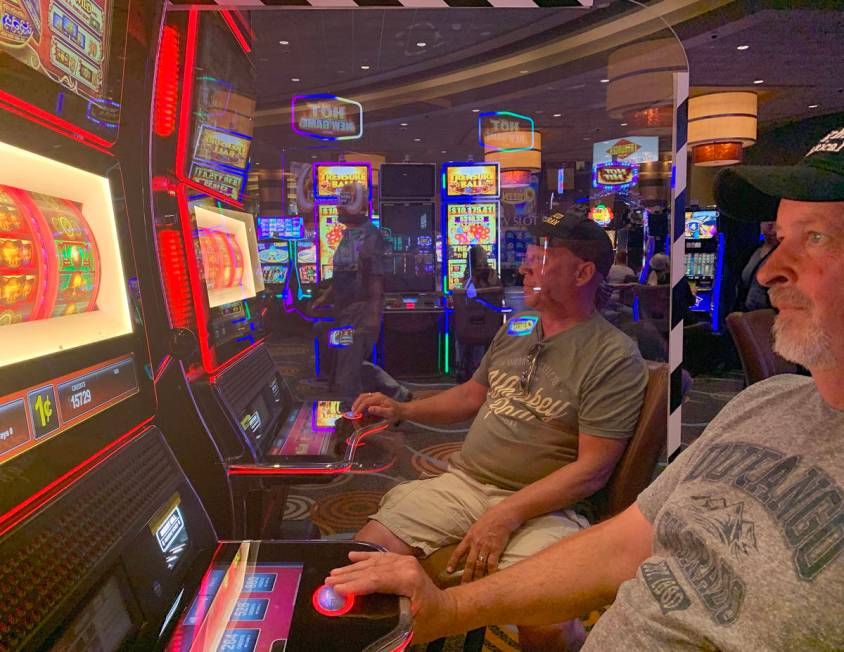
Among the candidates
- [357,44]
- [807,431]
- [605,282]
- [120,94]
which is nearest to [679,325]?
[605,282]

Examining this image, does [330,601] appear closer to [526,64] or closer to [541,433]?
[541,433]

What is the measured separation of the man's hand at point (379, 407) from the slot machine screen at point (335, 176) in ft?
10.2

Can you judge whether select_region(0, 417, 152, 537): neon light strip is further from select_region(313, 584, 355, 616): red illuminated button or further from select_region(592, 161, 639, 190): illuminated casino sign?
select_region(592, 161, 639, 190): illuminated casino sign

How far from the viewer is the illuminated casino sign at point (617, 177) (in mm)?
2316

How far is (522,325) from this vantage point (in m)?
1.92

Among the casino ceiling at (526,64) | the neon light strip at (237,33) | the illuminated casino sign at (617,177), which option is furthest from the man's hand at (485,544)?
the casino ceiling at (526,64)

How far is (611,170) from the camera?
7.88ft

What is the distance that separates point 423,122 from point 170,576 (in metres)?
8.88

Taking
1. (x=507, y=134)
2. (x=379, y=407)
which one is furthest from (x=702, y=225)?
(x=379, y=407)

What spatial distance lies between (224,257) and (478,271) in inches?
142

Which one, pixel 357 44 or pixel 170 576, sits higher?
pixel 357 44

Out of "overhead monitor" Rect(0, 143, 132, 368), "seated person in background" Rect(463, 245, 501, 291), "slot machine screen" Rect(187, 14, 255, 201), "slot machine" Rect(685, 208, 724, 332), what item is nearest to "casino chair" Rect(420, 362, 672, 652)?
"overhead monitor" Rect(0, 143, 132, 368)

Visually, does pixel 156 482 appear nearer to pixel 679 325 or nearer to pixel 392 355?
pixel 679 325

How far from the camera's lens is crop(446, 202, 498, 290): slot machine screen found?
555cm
